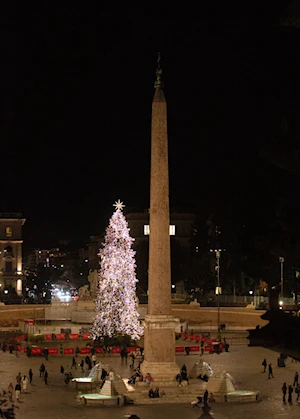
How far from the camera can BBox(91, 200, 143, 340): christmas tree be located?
50500mm

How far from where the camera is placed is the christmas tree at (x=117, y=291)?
5050cm

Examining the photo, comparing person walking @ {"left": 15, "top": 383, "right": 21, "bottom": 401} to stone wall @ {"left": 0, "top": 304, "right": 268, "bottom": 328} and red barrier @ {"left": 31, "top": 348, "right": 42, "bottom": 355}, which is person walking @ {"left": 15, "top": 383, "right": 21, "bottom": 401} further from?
stone wall @ {"left": 0, "top": 304, "right": 268, "bottom": 328}

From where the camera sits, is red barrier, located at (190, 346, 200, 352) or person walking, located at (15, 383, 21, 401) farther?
red barrier, located at (190, 346, 200, 352)

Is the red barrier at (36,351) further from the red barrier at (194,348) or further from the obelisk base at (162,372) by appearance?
the obelisk base at (162,372)

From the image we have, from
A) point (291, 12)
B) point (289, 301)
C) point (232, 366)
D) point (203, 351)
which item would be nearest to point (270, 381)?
point (232, 366)

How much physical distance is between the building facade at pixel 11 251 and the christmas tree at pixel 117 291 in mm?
56265

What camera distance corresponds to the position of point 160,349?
33.2 metres

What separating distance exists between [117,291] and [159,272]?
714 inches

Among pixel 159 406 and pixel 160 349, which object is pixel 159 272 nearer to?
pixel 160 349

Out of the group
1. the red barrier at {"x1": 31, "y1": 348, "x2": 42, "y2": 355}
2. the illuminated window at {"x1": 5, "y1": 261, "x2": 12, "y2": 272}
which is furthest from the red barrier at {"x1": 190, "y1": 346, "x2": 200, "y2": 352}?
the illuminated window at {"x1": 5, "y1": 261, "x2": 12, "y2": 272}

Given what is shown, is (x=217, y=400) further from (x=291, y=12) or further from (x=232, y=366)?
(x=291, y=12)

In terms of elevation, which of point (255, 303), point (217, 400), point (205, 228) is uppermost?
point (205, 228)

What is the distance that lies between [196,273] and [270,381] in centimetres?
4057

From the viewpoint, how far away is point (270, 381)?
123 ft
